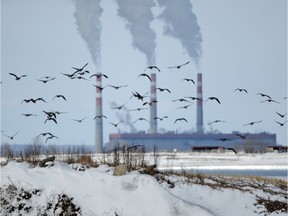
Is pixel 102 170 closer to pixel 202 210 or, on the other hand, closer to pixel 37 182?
pixel 37 182

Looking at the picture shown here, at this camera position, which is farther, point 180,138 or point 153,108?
point 180,138

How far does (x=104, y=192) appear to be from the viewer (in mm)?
13031

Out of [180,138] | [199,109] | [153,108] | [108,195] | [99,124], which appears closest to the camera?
[108,195]

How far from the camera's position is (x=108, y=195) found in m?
12.9

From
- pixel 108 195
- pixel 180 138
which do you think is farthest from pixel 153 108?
pixel 108 195

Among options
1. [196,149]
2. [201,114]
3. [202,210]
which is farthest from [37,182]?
[201,114]

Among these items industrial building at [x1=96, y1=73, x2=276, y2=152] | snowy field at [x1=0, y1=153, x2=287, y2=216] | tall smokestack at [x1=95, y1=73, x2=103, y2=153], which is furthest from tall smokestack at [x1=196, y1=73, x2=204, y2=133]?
snowy field at [x1=0, y1=153, x2=287, y2=216]

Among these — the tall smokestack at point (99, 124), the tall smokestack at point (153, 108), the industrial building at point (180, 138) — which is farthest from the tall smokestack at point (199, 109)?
the tall smokestack at point (99, 124)

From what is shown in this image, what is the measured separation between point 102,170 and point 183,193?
2.60 meters

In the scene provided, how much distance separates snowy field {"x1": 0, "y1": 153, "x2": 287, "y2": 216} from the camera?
12.5m

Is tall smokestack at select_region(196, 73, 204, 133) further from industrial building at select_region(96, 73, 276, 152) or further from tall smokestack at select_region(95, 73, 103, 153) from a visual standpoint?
tall smokestack at select_region(95, 73, 103, 153)

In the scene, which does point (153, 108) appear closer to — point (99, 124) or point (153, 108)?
point (153, 108)

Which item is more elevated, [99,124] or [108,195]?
[99,124]

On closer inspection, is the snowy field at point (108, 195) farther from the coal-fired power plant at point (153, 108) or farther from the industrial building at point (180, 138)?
Result: the industrial building at point (180, 138)
